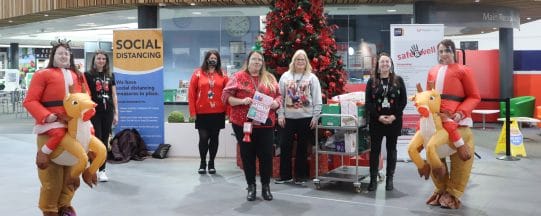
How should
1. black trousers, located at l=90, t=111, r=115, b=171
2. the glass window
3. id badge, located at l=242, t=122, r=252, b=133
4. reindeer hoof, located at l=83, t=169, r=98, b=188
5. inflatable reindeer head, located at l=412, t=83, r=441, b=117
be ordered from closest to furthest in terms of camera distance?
reindeer hoof, located at l=83, t=169, r=98, b=188
inflatable reindeer head, located at l=412, t=83, r=441, b=117
id badge, located at l=242, t=122, r=252, b=133
black trousers, located at l=90, t=111, r=115, b=171
the glass window

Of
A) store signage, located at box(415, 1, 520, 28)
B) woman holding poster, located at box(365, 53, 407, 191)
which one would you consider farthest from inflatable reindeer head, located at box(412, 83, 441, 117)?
store signage, located at box(415, 1, 520, 28)

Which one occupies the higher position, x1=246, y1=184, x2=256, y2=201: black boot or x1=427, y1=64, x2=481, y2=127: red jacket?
x1=427, y1=64, x2=481, y2=127: red jacket

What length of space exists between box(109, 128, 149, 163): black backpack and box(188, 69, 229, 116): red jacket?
1483 mm

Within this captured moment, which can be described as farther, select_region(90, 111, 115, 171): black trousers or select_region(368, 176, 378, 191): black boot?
select_region(90, 111, 115, 171): black trousers

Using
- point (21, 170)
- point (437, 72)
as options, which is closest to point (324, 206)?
point (437, 72)

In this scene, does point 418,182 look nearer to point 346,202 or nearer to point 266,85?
point 346,202

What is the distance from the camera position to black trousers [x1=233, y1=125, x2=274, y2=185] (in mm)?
4988

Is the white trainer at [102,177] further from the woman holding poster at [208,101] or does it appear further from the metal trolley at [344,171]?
the metal trolley at [344,171]

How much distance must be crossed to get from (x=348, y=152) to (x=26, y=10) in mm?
8352

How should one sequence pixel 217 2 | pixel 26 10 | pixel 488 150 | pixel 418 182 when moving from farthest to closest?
pixel 26 10, pixel 217 2, pixel 488 150, pixel 418 182

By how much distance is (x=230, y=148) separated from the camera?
7.62m

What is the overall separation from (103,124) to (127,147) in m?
1.62

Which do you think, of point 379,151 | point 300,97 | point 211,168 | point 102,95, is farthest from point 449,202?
point 102,95

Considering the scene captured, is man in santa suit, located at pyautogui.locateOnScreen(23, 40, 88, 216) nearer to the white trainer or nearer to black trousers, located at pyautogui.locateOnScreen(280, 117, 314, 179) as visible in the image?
the white trainer
